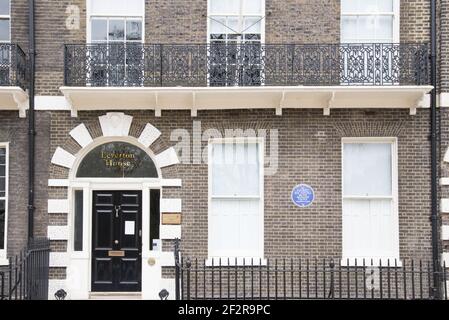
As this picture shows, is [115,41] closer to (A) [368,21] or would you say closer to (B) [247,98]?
(B) [247,98]

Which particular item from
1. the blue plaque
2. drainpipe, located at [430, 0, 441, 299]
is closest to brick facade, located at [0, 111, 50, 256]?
the blue plaque

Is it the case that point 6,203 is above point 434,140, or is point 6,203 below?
below

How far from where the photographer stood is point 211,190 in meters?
13.1

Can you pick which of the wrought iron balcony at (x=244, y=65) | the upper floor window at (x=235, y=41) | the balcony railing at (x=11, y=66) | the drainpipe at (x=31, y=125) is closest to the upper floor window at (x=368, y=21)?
the wrought iron balcony at (x=244, y=65)

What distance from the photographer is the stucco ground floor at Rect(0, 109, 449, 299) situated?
42.1ft

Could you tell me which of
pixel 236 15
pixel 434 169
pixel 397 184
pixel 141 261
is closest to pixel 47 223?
pixel 141 261

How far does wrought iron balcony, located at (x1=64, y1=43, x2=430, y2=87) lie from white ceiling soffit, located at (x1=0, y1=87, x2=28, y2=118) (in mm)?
1008

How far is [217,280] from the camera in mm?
12688

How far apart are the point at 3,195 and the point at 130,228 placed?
2.76m

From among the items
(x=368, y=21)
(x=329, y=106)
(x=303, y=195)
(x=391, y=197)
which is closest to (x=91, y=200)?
(x=303, y=195)

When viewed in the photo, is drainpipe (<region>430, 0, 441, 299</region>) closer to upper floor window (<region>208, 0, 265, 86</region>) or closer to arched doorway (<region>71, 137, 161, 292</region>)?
upper floor window (<region>208, 0, 265, 86</region>)

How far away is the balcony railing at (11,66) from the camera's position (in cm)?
1267

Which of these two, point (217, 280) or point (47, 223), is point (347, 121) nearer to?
point (217, 280)

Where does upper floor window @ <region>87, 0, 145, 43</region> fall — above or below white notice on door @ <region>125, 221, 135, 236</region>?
above
